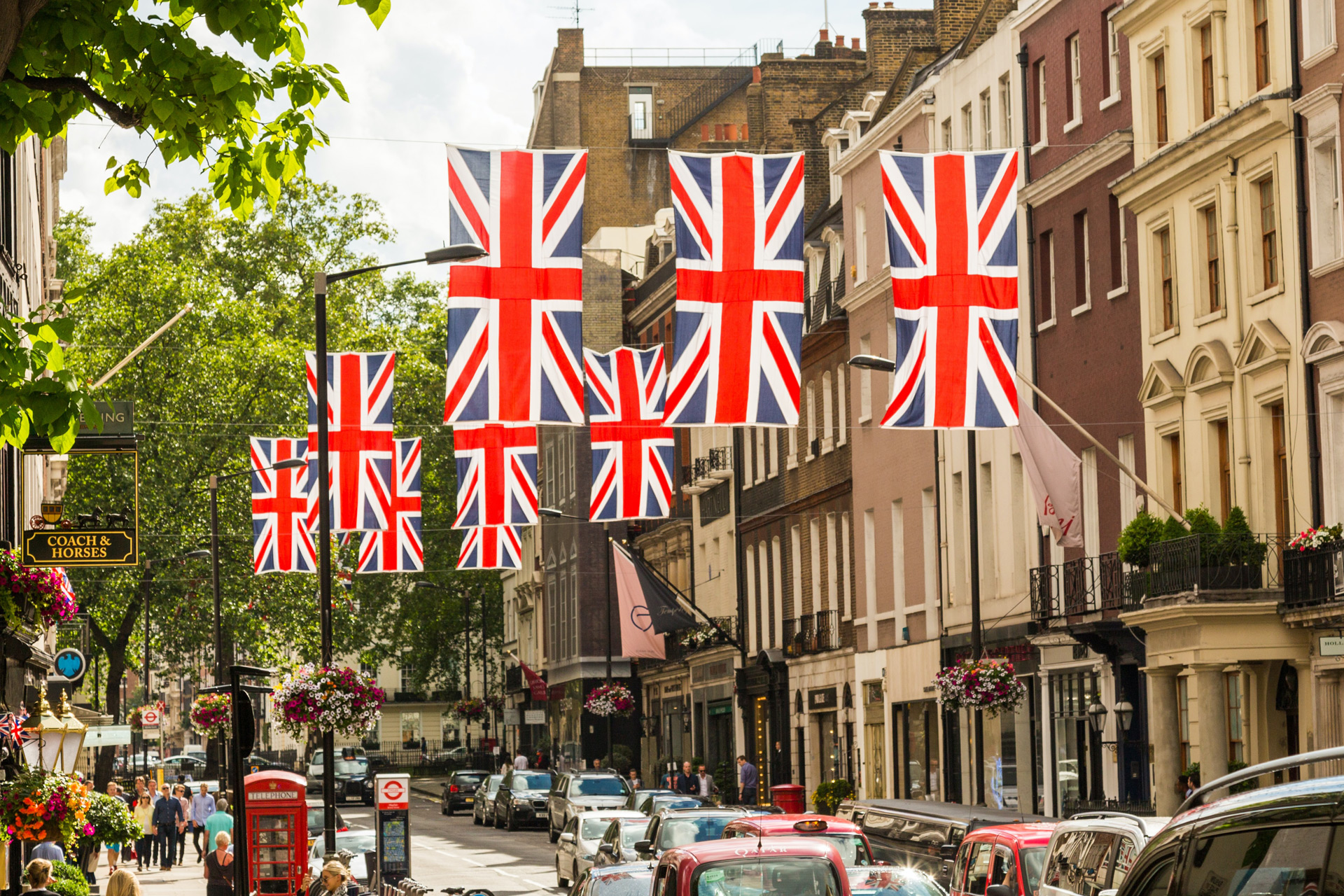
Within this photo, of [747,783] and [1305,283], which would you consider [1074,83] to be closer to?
[1305,283]

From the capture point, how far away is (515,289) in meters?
Result: 25.8

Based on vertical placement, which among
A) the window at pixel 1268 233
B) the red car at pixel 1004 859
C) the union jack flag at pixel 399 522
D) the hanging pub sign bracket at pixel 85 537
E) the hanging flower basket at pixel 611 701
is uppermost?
the window at pixel 1268 233

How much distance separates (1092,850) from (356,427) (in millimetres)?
21735

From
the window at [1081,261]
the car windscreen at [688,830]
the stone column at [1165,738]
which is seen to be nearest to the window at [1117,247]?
the window at [1081,261]

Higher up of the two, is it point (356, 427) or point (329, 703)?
point (356, 427)

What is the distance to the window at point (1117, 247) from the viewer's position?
3597cm

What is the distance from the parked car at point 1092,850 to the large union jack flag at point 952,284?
10336mm

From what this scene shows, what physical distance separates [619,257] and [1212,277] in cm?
4583

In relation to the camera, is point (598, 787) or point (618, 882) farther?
point (598, 787)

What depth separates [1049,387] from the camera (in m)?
38.8

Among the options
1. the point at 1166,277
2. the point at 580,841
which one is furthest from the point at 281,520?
the point at 1166,277

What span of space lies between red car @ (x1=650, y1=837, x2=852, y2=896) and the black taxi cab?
7.81 m

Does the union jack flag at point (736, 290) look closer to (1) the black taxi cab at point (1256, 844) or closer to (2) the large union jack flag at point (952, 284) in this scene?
(2) the large union jack flag at point (952, 284)

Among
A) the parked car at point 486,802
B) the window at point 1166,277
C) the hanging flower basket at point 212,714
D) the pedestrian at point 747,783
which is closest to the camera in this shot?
the window at point 1166,277
